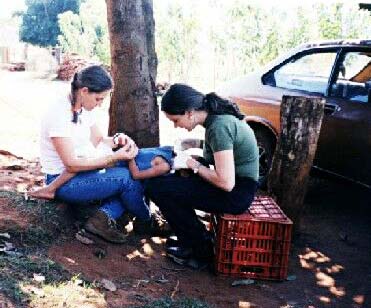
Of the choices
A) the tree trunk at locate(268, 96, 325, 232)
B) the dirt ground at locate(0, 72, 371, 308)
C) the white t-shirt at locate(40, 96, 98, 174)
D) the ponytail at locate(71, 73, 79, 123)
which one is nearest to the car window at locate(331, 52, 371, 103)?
the tree trunk at locate(268, 96, 325, 232)

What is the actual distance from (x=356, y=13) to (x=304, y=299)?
12766 millimetres

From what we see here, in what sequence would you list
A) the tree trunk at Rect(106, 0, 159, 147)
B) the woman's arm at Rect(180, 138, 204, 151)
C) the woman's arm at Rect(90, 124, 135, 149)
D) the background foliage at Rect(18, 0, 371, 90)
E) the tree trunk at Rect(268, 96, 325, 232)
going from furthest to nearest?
the background foliage at Rect(18, 0, 371, 90), the tree trunk at Rect(268, 96, 325, 232), the tree trunk at Rect(106, 0, 159, 147), the woman's arm at Rect(180, 138, 204, 151), the woman's arm at Rect(90, 124, 135, 149)

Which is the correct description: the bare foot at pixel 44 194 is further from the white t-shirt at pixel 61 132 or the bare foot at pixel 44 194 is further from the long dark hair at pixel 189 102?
the long dark hair at pixel 189 102

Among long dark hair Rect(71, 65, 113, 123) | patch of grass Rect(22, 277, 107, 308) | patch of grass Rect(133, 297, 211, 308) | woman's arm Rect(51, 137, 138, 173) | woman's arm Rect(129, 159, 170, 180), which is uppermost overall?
long dark hair Rect(71, 65, 113, 123)

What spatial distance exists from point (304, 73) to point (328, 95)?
615 millimetres

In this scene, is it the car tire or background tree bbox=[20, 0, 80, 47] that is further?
background tree bbox=[20, 0, 80, 47]

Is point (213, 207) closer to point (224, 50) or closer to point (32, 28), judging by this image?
point (224, 50)

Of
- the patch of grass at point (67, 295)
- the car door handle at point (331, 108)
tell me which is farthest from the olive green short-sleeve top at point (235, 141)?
the car door handle at point (331, 108)

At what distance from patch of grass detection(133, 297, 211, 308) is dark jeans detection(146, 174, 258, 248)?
65 centimetres

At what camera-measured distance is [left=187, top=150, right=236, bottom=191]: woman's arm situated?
3314 mm

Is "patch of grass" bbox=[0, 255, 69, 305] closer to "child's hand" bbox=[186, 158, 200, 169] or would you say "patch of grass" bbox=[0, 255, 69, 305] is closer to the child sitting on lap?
the child sitting on lap

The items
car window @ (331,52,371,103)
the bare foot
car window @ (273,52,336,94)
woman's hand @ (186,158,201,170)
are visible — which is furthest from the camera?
car window @ (273,52,336,94)

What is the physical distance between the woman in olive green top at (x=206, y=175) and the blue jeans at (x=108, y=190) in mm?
154

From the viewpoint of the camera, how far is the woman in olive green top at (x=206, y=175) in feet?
11.0
